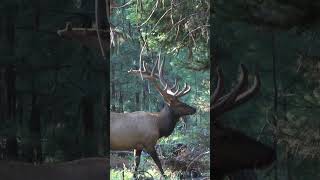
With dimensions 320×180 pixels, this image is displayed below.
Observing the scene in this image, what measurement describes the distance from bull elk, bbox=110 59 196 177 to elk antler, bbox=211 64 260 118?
0.23 m

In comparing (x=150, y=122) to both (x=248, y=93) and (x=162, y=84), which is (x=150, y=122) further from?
(x=248, y=93)

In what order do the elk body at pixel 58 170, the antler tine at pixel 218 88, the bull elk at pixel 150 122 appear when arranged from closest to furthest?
the elk body at pixel 58 170 < the bull elk at pixel 150 122 < the antler tine at pixel 218 88

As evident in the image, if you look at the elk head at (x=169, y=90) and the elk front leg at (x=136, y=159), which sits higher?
the elk head at (x=169, y=90)

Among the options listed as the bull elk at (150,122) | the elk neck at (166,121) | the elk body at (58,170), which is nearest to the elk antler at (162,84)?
the bull elk at (150,122)

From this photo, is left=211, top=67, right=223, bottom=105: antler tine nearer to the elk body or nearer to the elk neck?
the elk neck

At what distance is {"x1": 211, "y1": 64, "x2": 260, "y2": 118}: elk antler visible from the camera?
5203mm

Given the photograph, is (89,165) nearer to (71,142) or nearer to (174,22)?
(71,142)

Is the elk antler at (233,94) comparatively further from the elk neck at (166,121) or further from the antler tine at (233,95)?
the elk neck at (166,121)

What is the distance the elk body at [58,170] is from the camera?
15.6ft

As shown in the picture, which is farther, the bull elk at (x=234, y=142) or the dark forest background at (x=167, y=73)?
the bull elk at (x=234, y=142)

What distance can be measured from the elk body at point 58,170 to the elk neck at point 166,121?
579 millimetres

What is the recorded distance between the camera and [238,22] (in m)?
5.20

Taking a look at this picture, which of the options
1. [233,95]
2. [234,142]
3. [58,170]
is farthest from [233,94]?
[58,170]

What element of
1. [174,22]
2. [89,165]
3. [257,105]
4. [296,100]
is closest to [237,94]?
[257,105]
